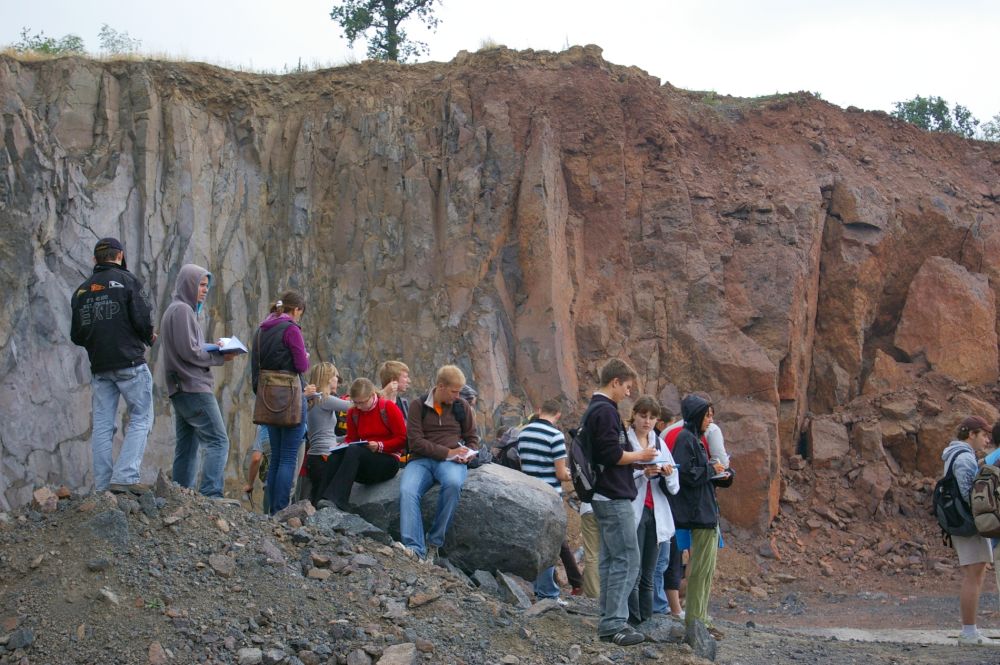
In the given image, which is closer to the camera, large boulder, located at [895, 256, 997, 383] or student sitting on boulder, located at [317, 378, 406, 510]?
student sitting on boulder, located at [317, 378, 406, 510]

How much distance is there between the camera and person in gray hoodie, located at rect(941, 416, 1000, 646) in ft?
27.9

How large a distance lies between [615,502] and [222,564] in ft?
8.20

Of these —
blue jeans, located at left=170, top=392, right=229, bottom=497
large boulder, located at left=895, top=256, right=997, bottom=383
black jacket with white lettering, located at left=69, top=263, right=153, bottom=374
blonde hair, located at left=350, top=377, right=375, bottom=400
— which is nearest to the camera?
black jacket with white lettering, located at left=69, top=263, right=153, bottom=374

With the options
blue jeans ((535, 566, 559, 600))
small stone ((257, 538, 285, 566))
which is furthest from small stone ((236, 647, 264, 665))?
blue jeans ((535, 566, 559, 600))

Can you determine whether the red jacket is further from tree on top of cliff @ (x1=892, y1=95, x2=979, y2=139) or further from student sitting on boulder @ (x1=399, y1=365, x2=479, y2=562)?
tree on top of cliff @ (x1=892, y1=95, x2=979, y2=139)

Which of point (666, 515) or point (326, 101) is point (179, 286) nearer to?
point (666, 515)

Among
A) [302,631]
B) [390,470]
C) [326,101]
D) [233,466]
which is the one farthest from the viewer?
[326,101]

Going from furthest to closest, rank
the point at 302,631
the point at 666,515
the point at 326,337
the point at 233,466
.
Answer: the point at 326,337, the point at 233,466, the point at 666,515, the point at 302,631

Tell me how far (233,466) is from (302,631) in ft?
29.7

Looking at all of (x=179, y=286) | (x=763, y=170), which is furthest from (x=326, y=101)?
(x=179, y=286)

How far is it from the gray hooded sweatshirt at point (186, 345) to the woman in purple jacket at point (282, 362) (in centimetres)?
51

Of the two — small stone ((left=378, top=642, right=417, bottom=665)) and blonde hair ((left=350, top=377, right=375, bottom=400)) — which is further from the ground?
blonde hair ((left=350, top=377, right=375, bottom=400))

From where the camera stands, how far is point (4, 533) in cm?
616

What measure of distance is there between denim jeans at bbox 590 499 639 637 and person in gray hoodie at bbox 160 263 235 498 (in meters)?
2.81
